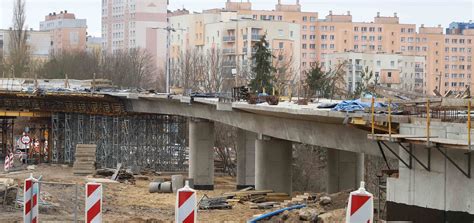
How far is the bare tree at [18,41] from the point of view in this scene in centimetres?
12438

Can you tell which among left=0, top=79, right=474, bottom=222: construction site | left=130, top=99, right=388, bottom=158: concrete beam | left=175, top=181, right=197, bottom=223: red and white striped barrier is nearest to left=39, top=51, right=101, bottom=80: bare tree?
left=0, top=79, right=474, bottom=222: construction site

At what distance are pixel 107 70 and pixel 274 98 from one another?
286 ft

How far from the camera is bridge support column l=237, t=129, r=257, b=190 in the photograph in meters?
59.2

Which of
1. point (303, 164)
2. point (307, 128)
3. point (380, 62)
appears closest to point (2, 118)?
point (303, 164)

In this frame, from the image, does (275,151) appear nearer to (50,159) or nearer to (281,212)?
(281,212)

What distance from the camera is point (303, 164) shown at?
62.6 meters

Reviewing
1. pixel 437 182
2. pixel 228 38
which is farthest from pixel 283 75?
pixel 437 182

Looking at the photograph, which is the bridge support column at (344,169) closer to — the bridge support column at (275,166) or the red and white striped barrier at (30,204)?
the bridge support column at (275,166)

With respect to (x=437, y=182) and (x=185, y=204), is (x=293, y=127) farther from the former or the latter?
(x=185, y=204)

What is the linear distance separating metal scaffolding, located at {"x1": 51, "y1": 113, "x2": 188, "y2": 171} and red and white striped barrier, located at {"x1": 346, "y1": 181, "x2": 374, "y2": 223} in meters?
59.2

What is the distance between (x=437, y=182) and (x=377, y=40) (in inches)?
6223

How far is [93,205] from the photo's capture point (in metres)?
14.8

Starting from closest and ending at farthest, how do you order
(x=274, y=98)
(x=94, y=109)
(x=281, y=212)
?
1. (x=281, y=212)
2. (x=274, y=98)
3. (x=94, y=109)

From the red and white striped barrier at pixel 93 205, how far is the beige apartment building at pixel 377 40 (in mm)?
148684
